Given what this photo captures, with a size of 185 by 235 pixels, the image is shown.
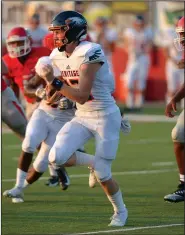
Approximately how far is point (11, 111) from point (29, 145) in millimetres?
669

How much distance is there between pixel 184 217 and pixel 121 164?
3622mm

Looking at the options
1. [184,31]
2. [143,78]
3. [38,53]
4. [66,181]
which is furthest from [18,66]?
[143,78]

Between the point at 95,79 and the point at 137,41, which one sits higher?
the point at 95,79

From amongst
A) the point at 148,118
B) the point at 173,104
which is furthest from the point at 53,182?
the point at 148,118

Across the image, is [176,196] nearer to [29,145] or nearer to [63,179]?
[63,179]

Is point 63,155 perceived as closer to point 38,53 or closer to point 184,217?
point 184,217

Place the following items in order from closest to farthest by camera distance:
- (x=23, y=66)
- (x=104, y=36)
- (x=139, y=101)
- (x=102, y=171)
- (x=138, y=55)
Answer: (x=102, y=171) → (x=23, y=66) → (x=104, y=36) → (x=138, y=55) → (x=139, y=101)

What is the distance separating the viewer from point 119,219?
23.3ft

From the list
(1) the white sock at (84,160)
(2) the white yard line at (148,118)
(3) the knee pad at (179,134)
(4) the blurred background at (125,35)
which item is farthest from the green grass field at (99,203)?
(2) the white yard line at (148,118)

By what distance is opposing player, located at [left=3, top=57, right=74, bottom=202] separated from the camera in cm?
830

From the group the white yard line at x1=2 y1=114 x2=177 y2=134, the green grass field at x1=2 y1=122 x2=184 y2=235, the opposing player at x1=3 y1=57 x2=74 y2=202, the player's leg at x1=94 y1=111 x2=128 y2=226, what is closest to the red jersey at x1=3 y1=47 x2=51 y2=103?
the opposing player at x1=3 y1=57 x2=74 y2=202

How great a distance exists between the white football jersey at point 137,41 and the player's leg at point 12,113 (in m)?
9.94

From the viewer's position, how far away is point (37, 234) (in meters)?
6.71

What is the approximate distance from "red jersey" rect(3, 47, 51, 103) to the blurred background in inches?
176
